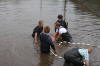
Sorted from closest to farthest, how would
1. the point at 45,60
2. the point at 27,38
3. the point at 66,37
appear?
1. the point at 45,60
2. the point at 66,37
3. the point at 27,38

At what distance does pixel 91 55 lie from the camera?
345 inches

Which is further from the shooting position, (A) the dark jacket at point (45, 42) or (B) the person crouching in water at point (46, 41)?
(A) the dark jacket at point (45, 42)

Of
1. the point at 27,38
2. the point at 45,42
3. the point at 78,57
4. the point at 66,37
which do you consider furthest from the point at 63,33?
the point at 78,57

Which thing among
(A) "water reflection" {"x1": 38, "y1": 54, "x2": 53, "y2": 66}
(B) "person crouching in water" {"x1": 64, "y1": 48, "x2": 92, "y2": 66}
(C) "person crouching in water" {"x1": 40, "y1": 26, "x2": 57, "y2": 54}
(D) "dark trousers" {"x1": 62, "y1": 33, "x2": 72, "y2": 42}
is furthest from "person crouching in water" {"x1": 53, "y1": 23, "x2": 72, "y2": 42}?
(B) "person crouching in water" {"x1": 64, "y1": 48, "x2": 92, "y2": 66}

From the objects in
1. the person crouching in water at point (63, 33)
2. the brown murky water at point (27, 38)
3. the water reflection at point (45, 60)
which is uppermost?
the person crouching in water at point (63, 33)

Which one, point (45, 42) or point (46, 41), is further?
point (45, 42)

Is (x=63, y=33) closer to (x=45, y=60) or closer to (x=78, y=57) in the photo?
(x=45, y=60)

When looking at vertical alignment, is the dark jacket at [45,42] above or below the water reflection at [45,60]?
above

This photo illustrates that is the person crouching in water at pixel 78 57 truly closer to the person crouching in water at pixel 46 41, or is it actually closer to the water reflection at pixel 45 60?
the water reflection at pixel 45 60

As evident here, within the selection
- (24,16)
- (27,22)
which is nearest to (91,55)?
(27,22)

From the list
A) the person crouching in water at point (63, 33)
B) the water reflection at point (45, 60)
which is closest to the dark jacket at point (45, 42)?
the water reflection at point (45, 60)

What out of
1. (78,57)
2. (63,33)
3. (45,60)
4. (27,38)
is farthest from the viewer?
(27,38)

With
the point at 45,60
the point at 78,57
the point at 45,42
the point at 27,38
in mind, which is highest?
the point at 45,42

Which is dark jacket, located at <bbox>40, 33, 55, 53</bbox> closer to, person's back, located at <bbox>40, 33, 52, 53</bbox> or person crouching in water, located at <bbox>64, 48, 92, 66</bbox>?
person's back, located at <bbox>40, 33, 52, 53</bbox>
